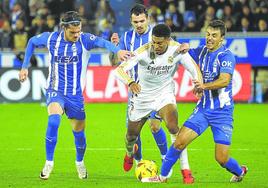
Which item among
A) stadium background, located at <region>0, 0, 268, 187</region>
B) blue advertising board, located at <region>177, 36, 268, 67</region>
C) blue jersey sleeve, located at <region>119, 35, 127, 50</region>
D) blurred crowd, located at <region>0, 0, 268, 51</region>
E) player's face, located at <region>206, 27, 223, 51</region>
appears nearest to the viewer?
player's face, located at <region>206, 27, 223, 51</region>

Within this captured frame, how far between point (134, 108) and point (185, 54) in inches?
40.0

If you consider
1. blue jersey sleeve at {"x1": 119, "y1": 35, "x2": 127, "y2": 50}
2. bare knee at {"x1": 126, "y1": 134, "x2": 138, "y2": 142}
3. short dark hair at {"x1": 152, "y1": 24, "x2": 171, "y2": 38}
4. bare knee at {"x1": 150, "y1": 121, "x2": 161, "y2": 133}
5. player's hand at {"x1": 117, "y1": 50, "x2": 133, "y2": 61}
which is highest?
short dark hair at {"x1": 152, "y1": 24, "x2": 171, "y2": 38}

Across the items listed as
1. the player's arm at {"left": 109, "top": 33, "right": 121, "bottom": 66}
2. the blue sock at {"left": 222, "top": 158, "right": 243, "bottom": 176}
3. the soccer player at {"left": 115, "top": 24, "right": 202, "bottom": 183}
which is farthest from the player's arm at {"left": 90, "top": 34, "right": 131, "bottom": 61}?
the blue sock at {"left": 222, "top": 158, "right": 243, "bottom": 176}

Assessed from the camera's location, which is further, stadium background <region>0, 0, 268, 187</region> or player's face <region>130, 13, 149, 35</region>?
stadium background <region>0, 0, 268, 187</region>

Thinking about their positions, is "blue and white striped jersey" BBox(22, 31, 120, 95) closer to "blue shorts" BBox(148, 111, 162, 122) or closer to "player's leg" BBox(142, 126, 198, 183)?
"blue shorts" BBox(148, 111, 162, 122)

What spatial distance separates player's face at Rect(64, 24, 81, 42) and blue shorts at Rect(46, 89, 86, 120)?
0.71 m

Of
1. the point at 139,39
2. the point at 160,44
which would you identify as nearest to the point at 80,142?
the point at 139,39

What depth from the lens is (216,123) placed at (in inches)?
357

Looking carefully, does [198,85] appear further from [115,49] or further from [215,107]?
[115,49]

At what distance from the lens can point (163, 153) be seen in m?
10.4

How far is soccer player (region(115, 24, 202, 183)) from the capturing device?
29.9 ft

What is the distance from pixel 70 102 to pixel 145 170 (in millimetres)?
1309

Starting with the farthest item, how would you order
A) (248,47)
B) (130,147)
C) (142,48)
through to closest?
(248,47) → (130,147) → (142,48)

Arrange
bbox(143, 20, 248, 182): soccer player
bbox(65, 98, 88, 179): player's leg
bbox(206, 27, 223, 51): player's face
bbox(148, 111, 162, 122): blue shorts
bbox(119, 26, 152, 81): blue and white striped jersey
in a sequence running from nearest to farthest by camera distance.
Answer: bbox(143, 20, 248, 182): soccer player, bbox(206, 27, 223, 51): player's face, bbox(65, 98, 88, 179): player's leg, bbox(148, 111, 162, 122): blue shorts, bbox(119, 26, 152, 81): blue and white striped jersey
